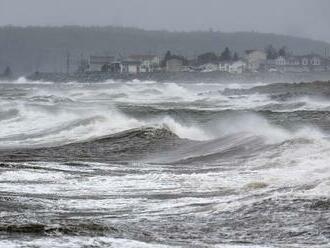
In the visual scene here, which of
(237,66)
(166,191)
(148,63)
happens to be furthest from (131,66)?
(166,191)

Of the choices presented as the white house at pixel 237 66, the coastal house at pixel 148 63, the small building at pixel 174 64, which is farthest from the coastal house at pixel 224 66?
the coastal house at pixel 148 63

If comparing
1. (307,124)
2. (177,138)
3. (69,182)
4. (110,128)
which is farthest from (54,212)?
(307,124)

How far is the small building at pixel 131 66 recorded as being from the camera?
187 meters

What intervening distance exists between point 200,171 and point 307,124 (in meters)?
15.7

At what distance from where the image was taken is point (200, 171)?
1508cm

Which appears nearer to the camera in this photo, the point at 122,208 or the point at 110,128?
the point at 122,208

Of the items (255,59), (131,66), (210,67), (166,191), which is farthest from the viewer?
(131,66)

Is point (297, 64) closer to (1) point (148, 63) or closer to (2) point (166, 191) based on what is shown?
(1) point (148, 63)

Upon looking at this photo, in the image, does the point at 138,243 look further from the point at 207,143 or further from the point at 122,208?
the point at 207,143

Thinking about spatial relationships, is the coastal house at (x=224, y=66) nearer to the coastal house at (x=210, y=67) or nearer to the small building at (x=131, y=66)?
the coastal house at (x=210, y=67)

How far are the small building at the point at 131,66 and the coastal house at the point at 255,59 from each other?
98.3 feet

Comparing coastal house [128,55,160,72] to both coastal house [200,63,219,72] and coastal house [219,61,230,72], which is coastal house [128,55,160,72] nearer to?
coastal house [200,63,219,72]

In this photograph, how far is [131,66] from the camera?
624 feet

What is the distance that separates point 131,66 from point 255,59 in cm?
3403
